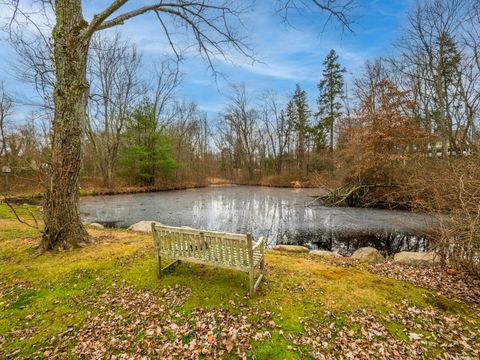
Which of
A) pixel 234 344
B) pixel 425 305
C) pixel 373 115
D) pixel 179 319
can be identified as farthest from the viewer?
pixel 373 115

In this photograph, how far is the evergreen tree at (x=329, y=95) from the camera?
2836cm

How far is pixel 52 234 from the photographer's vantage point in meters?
4.97

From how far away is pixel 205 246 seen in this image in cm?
367

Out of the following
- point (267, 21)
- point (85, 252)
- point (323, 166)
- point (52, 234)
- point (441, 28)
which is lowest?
point (85, 252)

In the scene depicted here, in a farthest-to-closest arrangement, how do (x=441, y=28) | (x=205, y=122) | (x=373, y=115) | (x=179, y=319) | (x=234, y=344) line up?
(x=205, y=122), (x=373, y=115), (x=441, y=28), (x=179, y=319), (x=234, y=344)

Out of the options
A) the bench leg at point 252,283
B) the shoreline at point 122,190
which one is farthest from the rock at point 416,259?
the shoreline at point 122,190

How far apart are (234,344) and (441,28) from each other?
18.7 meters

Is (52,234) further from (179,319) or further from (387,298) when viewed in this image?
(387,298)

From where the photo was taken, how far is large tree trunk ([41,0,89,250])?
4.83 meters

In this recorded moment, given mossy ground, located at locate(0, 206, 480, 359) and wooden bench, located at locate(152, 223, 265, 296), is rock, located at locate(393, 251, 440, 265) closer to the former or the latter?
mossy ground, located at locate(0, 206, 480, 359)

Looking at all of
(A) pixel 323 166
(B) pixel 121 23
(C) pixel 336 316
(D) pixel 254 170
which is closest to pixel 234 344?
(C) pixel 336 316

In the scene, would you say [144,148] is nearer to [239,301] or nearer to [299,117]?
[299,117]

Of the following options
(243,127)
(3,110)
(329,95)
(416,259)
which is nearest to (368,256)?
(416,259)

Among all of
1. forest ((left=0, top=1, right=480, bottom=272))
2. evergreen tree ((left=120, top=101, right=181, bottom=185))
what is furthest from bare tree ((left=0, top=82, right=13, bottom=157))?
evergreen tree ((left=120, top=101, right=181, bottom=185))
